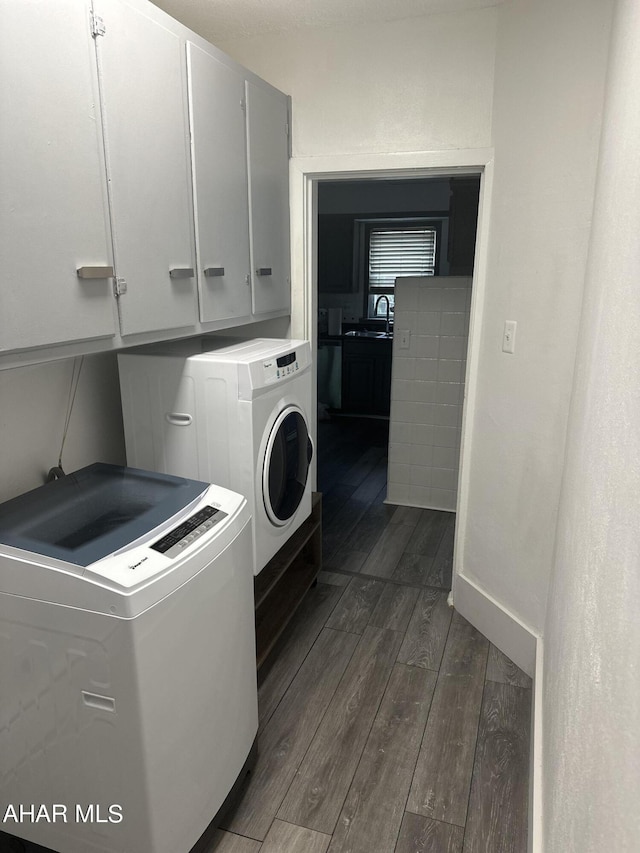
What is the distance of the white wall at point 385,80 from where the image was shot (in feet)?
7.50

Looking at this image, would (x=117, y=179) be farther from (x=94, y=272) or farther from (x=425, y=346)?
(x=425, y=346)

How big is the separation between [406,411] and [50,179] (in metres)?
2.77

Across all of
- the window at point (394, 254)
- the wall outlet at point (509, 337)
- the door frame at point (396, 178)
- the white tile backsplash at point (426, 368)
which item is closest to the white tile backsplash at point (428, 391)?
the white tile backsplash at point (426, 368)

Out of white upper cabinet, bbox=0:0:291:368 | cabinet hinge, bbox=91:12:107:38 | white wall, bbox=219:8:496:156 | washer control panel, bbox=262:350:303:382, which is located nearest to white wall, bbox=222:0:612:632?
white wall, bbox=219:8:496:156

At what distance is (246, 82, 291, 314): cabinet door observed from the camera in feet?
7.43

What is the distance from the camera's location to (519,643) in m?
2.30

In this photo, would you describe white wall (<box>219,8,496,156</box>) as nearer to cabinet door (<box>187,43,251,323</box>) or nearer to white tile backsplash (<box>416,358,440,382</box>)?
cabinet door (<box>187,43,251,323</box>)

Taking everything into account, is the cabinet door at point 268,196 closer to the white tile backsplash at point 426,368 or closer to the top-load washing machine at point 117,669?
the top-load washing machine at point 117,669

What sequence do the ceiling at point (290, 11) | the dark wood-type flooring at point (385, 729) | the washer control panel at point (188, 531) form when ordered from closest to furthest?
the washer control panel at point (188, 531) < the dark wood-type flooring at point (385, 729) < the ceiling at point (290, 11)

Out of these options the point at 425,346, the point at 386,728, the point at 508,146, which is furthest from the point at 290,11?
the point at 386,728

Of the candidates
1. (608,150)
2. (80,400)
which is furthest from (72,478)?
(608,150)

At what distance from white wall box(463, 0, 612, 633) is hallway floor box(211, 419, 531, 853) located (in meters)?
0.37

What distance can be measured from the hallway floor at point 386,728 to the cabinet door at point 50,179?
1.46 m

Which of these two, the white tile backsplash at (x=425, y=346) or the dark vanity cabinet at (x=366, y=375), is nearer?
the white tile backsplash at (x=425, y=346)
